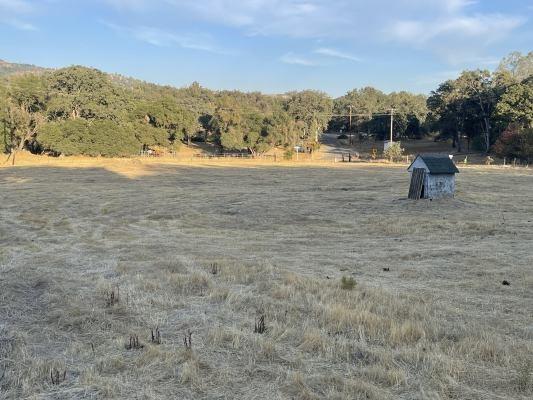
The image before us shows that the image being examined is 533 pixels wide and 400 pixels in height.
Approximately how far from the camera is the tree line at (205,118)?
70.1m

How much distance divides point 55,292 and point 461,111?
81.1 m

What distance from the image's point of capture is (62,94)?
79812 millimetres

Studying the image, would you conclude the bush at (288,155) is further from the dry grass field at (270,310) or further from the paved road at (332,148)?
the dry grass field at (270,310)

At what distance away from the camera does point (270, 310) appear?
7.86 metres

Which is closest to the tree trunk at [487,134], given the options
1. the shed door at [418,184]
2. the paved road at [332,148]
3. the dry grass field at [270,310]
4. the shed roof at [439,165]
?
the paved road at [332,148]

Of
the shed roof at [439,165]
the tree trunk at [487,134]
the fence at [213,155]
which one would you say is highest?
the tree trunk at [487,134]

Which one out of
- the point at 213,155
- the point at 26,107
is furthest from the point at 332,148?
the point at 26,107

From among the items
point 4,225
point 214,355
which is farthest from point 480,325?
point 4,225

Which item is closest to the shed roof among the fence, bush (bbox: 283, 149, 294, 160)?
bush (bbox: 283, 149, 294, 160)

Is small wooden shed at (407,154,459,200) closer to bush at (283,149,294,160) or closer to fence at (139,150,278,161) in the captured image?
bush at (283,149,294,160)

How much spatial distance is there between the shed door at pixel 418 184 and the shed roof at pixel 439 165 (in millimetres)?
489

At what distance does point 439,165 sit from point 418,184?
1511 millimetres

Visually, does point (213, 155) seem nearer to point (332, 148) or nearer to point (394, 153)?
point (332, 148)

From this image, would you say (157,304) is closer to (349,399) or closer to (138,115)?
(349,399)
